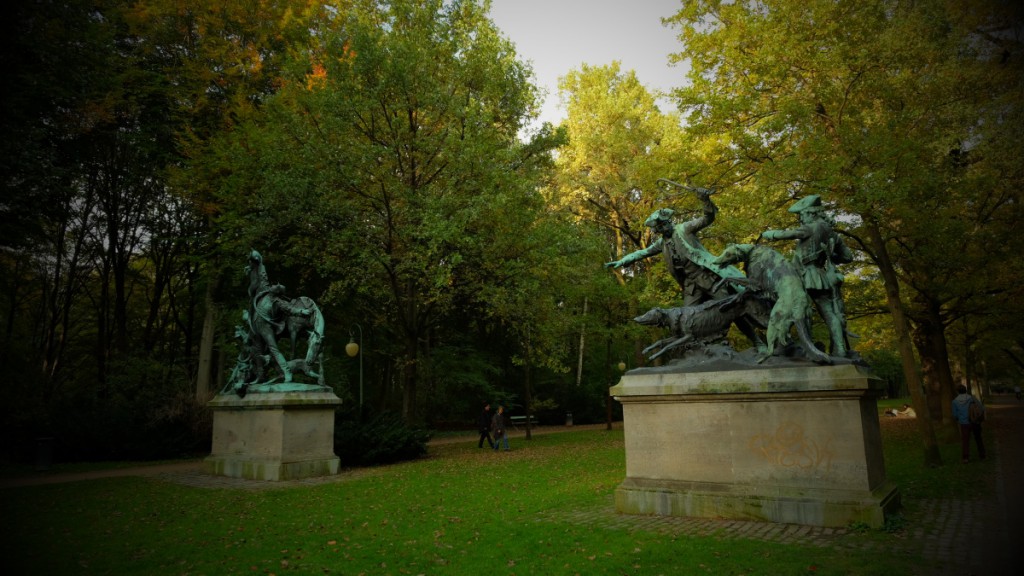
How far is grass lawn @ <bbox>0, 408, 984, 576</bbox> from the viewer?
19.3 ft

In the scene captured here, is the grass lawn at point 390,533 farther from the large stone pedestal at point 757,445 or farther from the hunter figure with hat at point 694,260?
the hunter figure with hat at point 694,260

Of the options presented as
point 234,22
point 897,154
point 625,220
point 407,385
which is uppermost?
point 234,22

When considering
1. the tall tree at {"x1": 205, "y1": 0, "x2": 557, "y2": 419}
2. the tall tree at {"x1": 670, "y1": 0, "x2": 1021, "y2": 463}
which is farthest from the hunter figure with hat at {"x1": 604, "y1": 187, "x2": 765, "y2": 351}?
the tall tree at {"x1": 205, "y1": 0, "x2": 557, "y2": 419}

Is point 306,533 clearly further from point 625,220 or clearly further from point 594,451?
point 625,220

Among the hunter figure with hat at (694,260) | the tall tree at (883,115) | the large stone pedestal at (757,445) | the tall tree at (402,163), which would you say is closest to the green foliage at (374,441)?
the tall tree at (402,163)

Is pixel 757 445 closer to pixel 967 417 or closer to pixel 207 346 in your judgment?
pixel 967 417

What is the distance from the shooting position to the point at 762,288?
8242 mm

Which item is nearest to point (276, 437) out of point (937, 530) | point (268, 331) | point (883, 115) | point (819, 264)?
point (268, 331)

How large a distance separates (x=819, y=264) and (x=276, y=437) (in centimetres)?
1113

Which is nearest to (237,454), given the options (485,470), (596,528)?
(485,470)

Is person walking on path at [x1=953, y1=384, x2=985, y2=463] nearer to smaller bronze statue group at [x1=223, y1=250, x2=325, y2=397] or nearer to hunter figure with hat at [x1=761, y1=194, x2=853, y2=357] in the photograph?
hunter figure with hat at [x1=761, y1=194, x2=853, y2=357]

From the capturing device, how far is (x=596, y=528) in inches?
291

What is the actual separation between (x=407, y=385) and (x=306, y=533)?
37.9 feet

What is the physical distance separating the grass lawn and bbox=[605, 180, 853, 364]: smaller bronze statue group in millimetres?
2508
